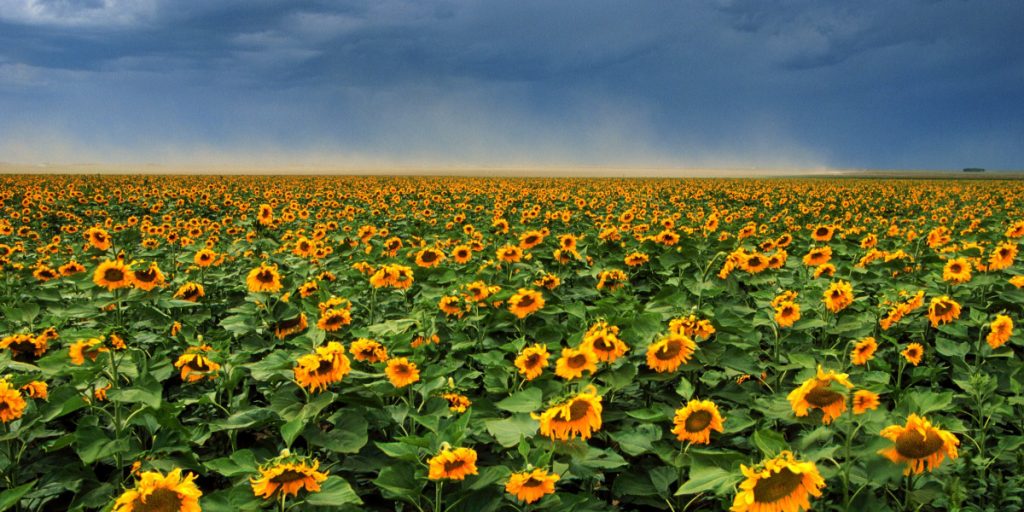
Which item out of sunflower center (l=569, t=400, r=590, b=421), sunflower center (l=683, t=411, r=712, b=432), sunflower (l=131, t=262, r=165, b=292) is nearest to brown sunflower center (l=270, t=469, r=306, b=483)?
sunflower center (l=569, t=400, r=590, b=421)

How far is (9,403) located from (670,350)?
123 inches

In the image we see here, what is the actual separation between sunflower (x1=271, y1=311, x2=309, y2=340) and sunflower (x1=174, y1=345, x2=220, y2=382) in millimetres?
802

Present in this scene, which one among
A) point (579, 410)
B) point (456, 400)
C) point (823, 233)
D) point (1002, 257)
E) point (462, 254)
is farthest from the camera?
point (823, 233)

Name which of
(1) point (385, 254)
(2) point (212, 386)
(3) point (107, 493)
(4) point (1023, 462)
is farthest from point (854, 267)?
(3) point (107, 493)

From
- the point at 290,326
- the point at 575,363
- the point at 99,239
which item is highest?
the point at 99,239

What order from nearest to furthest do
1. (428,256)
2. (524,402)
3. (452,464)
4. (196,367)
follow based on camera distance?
(452,464)
(524,402)
(196,367)
(428,256)

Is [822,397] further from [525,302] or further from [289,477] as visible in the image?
[289,477]

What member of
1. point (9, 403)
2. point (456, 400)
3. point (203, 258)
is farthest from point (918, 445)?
point (203, 258)

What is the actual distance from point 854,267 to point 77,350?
679cm

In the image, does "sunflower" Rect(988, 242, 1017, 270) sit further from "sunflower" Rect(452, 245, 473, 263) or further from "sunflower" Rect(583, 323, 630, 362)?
"sunflower" Rect(452, 245, 473, 263)

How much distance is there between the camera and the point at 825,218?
1547 cm

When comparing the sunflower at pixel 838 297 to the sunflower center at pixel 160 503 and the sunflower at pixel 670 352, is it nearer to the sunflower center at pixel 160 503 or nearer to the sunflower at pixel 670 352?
the sunflower at pixel 670 352

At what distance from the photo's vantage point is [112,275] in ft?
13.2

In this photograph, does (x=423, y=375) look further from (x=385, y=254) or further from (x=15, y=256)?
(x=15, y=256)
